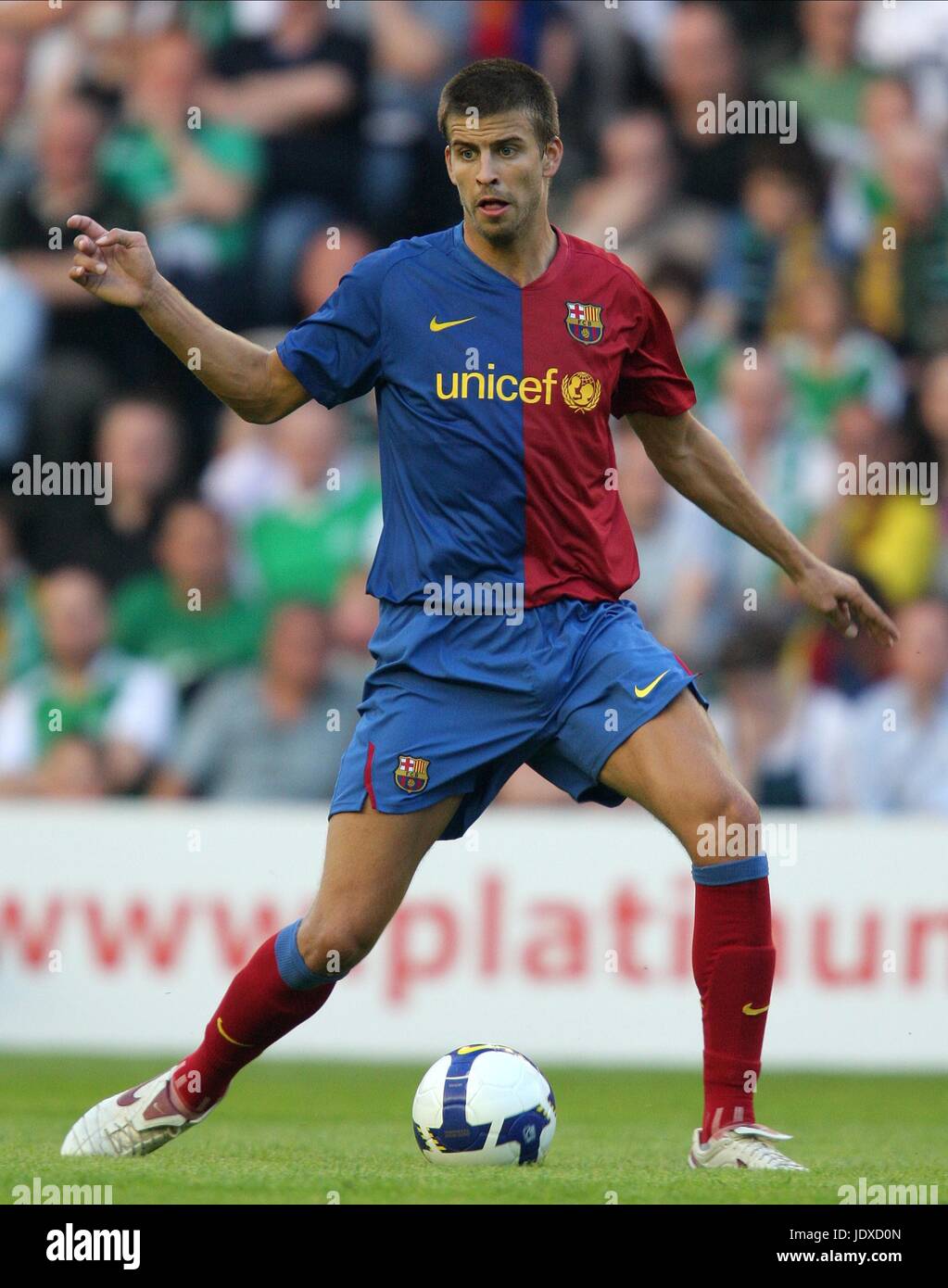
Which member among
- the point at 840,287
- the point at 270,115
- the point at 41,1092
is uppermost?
the point at 270,115

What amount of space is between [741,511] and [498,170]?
1141 millimetres

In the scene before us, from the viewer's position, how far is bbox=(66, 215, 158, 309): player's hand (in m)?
5.11

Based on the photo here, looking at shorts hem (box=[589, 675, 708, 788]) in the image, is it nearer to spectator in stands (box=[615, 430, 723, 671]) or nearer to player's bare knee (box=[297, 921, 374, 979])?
player's bare knee (box=[297, 921, 374, 979])

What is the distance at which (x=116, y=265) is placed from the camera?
5.16m

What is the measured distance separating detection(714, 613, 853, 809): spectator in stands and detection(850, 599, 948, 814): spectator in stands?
10 centimetres

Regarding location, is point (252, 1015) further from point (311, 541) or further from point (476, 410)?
point (311, 541)

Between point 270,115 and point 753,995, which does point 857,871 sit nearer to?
point 753,995

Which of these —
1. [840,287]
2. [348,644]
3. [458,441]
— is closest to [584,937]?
[348,644]

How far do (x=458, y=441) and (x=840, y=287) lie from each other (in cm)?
680

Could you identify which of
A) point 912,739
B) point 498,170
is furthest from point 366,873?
point 912,739

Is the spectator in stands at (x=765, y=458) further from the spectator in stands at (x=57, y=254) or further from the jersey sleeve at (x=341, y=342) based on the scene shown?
the jersey sleeve at (x=341, y=342)

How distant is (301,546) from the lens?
11.2 metres

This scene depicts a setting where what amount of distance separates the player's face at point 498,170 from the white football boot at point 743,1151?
7.37ft

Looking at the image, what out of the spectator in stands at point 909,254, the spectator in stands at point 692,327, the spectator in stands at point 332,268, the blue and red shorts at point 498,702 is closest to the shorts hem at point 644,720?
the blue and red shorts at point 498,702
